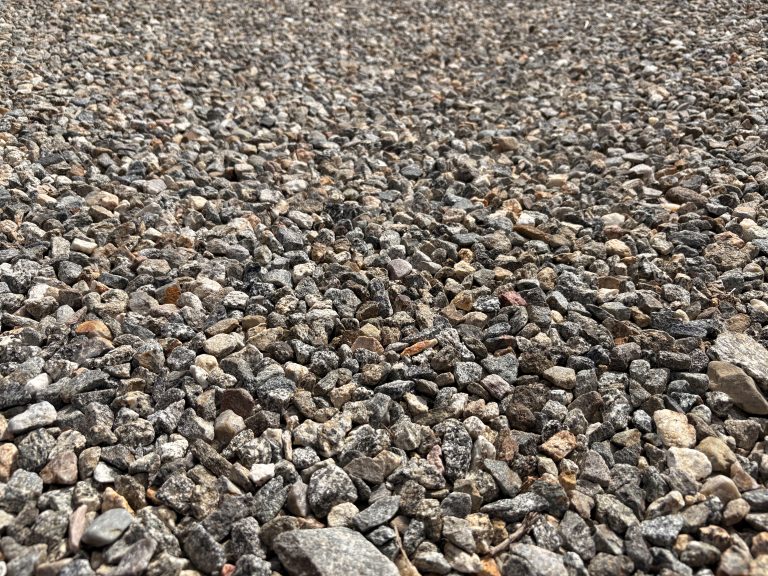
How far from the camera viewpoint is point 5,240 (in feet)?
11.8

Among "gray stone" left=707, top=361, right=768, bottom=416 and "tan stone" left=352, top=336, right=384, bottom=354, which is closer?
"gray stone" left=707, top=361, right=768, bottom=416

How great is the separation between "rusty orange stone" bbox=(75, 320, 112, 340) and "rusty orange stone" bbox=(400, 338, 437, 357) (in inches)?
55.4

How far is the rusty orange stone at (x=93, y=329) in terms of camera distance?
9.75ft

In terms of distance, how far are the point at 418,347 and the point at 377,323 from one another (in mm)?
294

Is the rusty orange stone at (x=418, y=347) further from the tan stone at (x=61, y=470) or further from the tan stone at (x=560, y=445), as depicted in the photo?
the tan stone at (x=61, y=470)

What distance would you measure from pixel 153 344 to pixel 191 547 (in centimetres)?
111

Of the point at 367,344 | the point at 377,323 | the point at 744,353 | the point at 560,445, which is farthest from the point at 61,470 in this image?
the point at 744,353

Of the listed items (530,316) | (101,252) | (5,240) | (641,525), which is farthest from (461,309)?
(5,240)

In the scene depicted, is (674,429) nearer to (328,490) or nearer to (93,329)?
(328,490)

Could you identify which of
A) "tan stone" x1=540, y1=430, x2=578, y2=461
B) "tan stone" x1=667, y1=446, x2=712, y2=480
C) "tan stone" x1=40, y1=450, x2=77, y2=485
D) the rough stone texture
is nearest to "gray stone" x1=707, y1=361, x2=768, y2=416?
"tan stone" x1=667, y1=446, x2=712, y2=480

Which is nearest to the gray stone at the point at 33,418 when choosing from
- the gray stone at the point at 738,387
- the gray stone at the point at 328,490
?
the gray stone at the point at 328,490

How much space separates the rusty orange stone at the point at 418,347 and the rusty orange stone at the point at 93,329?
1.41m

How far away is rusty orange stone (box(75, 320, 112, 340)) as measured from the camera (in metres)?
2.97

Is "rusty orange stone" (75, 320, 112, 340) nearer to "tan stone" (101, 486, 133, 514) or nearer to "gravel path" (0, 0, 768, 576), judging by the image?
"gravel path" (0, 0, 768, 576)
